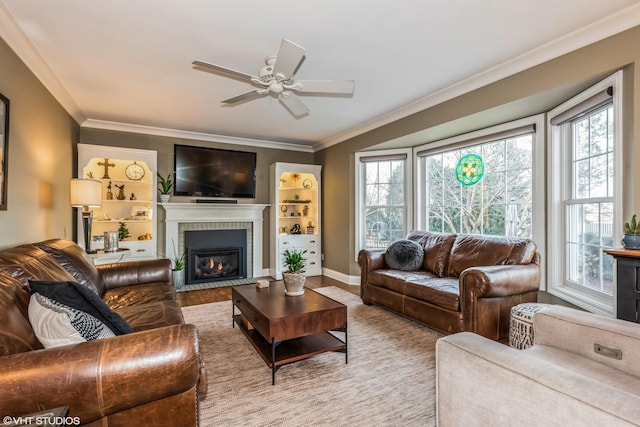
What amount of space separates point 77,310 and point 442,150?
4.17 m

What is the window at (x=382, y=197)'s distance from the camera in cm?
480

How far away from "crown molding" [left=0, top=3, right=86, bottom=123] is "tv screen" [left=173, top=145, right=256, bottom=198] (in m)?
1.63

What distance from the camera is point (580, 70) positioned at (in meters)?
2.34

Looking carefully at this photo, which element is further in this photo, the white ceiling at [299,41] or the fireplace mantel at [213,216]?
the fireplace mantel at [213,216]

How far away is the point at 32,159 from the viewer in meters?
2.67

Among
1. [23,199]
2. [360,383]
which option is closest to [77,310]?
[360,383]

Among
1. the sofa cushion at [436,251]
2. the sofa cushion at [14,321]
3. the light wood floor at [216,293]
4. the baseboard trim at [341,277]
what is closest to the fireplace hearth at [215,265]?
the light wood floor at [216,293]

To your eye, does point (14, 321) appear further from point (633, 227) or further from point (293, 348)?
point (633, 227)

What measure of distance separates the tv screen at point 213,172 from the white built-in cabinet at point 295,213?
45 centimetres

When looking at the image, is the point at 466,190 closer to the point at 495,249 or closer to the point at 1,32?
the point at 495,249

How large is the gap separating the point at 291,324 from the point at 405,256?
1.98m

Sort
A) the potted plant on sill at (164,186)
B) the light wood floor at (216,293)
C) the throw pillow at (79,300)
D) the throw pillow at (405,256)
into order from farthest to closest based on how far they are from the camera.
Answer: the potted plant on sill at (164,186) < the light wood floor at (216,293) < the throw pillow at (405,256) < the throw pillow at (79,300)

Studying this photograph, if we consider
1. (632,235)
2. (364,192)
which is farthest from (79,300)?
(364,192)

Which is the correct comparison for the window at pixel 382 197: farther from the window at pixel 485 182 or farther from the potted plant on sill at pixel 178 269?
the potted plant on sill at pixel 178 269
